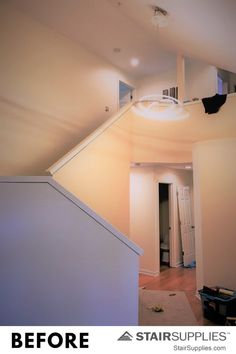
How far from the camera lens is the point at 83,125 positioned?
6145 millimetres

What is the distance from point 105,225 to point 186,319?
2.69 metres

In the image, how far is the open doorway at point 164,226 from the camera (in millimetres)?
7364

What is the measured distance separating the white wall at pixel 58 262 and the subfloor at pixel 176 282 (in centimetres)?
272

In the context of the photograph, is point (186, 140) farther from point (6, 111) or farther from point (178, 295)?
point (6, 111)

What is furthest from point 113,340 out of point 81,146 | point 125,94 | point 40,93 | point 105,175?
point 125,94

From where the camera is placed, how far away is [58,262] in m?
2.11

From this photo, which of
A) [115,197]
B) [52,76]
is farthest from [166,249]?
[52,76]

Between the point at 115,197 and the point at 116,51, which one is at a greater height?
the point at 116,51

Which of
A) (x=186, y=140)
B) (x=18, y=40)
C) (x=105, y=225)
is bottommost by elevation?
(x=105, y=225)

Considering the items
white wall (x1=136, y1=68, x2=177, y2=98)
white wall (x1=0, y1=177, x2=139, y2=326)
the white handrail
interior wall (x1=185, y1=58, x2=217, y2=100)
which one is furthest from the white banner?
white wall (x1=136, y1=68, x2=177, y2=98)

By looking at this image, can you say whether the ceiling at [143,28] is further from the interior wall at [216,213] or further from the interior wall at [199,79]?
the interior wall at [216,213]

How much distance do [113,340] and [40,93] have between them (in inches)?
178

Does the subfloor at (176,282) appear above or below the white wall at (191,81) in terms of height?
below

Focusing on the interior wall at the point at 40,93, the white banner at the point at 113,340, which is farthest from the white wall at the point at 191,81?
the white banner at the point at 113,340
